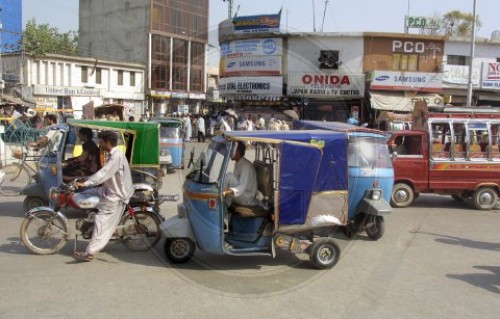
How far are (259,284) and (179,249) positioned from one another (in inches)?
48.6

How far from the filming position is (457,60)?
103ft

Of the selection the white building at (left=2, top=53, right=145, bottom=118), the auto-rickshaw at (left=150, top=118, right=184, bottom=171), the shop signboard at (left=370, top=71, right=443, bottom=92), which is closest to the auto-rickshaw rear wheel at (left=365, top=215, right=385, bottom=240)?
the auto-rickshaw at (left=150, top=118, right=184, bottom=171)

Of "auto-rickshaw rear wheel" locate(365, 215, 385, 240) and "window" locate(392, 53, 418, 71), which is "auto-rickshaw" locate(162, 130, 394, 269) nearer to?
"auto-rickshaw rear wheel" locate(365, 215, 385, 240)

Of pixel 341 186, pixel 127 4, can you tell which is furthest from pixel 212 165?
pixel 127 4

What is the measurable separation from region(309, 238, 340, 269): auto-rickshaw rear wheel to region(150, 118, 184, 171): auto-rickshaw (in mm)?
9456

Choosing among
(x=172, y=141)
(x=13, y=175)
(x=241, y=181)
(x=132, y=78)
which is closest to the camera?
(x=241, y=181)

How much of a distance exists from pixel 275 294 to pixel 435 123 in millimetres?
7473

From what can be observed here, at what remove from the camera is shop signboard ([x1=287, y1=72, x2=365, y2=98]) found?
1218 inches

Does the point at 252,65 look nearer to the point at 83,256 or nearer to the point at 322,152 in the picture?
the point at 322,152

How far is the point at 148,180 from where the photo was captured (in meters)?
9.05

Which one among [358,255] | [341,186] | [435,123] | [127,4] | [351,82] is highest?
[127,4]

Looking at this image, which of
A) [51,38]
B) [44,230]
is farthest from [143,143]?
[51,38]

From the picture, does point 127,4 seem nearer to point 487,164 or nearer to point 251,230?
point 487,164

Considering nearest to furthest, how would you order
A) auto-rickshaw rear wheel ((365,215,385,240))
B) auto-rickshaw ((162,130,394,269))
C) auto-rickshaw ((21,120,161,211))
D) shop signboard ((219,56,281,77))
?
1. auto-rickshaw ((162,130,394,269))
2. auto-rickshaw rear wheel ((365,215,385,240))
3. auto-rickshaw ((21,120,161,211))
4. shop signboard ((219,56,281,77))
